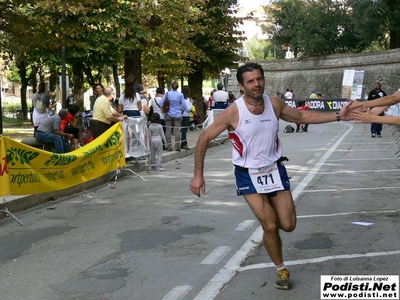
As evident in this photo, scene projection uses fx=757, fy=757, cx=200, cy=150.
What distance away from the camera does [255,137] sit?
21.2ft

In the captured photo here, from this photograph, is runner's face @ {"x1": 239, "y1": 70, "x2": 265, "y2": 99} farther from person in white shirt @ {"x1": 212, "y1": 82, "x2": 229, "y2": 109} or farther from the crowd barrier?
the crowd barrier

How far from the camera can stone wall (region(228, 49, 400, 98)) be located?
204 feet

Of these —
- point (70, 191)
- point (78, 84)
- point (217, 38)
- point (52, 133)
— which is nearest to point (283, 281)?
point (70, 191)

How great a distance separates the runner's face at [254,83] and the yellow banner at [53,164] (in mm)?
5530

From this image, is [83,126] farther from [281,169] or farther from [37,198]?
[281,169]

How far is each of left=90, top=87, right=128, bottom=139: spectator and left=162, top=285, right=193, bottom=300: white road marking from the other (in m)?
10.4

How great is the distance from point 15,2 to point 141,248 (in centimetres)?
1025

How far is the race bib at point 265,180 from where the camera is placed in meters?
6.48

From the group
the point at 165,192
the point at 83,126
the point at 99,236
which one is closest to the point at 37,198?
the point at 165,192

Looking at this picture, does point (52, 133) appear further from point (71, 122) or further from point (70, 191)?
point (70, 191)

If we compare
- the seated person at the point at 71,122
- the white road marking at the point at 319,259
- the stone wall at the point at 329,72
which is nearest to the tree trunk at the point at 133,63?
the seated person at the point at 71,122

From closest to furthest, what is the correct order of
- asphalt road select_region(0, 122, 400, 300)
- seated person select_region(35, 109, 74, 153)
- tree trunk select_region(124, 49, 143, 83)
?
asphalt road select_region(0, 122, 400, 300)
seated person select_region(35, 109, 74, 153)
tree trunk select_region(124, 49, 143, 83)

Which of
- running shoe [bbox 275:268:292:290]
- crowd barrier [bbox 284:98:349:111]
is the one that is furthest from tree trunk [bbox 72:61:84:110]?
running shoe [bbox 275:268:292:290]

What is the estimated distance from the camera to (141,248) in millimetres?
8469
